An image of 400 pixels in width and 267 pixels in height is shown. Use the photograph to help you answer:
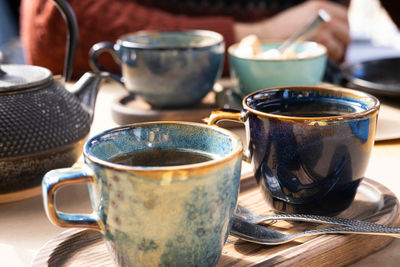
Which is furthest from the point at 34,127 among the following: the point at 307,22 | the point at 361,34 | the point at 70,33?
the point at 361,34

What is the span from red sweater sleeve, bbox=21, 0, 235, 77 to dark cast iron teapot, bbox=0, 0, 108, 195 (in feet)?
2.16

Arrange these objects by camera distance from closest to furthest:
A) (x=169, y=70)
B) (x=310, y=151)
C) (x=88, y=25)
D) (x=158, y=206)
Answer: (x=158, y=206), (x=310, y=151), (x=169, y=70), (x=88, y=25)

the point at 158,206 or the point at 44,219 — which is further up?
the point at 158,206

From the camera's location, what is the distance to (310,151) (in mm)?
458

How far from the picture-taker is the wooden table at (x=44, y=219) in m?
0.47

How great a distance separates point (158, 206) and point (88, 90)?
0.36 metres

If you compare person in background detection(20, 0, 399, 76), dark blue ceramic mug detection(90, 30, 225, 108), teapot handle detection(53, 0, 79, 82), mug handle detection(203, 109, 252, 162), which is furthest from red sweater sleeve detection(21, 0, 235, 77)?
mug handle detection(203, 109, 252, 162)

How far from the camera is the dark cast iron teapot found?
0.55m

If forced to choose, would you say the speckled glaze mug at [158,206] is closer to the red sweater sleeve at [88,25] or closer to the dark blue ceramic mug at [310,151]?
the dark blue ceramic mug at [310,151]

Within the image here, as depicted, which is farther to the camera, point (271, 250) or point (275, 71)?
point (275, 71)

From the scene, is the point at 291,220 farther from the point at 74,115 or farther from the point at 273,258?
the point at 74,115

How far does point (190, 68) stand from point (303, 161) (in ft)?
1.37

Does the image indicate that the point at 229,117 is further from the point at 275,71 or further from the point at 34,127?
the point at 275,71

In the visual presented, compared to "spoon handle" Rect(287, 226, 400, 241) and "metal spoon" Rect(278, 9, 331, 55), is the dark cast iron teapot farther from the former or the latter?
"metal spoon" Rect(278, 9, 331, 55)
